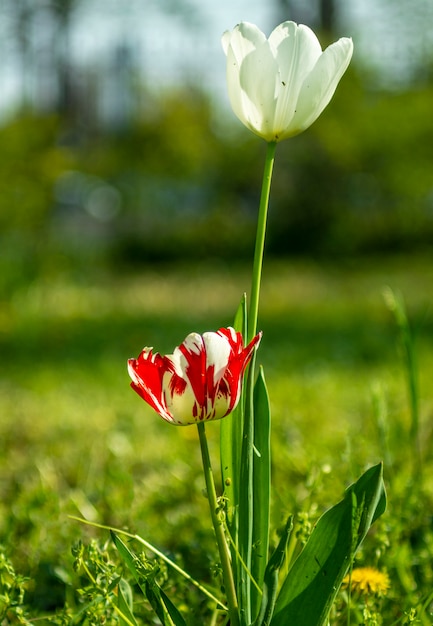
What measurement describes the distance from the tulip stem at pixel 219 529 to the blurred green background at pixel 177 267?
35 centimetres

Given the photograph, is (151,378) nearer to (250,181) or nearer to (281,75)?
(281,75)

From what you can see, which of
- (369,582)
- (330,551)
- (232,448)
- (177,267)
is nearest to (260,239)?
(232,448)

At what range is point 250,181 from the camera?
1316 cm

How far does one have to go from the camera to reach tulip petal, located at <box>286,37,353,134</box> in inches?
38.3

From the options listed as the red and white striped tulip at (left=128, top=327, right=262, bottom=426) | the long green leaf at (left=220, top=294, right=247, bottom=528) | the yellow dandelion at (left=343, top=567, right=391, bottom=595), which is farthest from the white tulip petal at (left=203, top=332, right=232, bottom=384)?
the yellow dandelion at (left=343, top=567, right=391, bottom=595)

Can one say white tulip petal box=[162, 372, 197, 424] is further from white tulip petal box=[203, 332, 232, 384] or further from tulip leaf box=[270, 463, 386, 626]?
tulip leaf box=[270, 463, 386, 626]

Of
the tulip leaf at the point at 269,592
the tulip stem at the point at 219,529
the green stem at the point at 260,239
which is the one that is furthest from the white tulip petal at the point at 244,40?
the tulip leaf at the point at 269,592

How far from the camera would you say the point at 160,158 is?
42.9ft

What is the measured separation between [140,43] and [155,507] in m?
14.1

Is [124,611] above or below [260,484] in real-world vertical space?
below

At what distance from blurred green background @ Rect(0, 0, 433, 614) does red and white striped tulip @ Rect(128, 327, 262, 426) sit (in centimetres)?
46

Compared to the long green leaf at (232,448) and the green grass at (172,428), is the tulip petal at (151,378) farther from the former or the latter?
the green grass at (172,428)

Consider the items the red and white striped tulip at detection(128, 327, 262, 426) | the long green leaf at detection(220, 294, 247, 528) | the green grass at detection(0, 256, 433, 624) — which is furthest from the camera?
the green grass at detection(0, 256, 433, 624)

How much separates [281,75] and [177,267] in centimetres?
933
